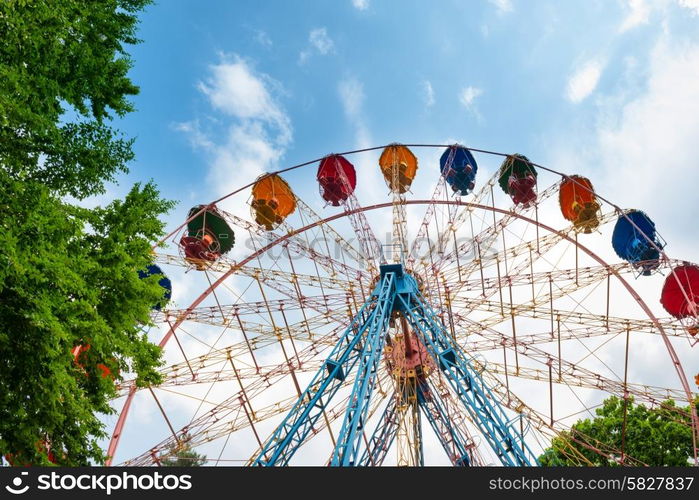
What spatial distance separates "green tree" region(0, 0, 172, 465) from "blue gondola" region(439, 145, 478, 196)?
1086 cm

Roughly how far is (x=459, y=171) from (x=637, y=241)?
17.9 feet

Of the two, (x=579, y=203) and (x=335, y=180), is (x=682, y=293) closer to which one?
(x=579, y=203)

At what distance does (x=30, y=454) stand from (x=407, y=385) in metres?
10.7

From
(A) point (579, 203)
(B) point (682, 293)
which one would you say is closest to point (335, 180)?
(A) point (579, 203)

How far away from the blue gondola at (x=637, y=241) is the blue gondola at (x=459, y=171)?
4.44 metres

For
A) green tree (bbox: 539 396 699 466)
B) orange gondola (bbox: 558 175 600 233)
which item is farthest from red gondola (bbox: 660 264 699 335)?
green tree (bbox: 539 396 699 466)

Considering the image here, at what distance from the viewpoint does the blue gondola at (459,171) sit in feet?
53.8

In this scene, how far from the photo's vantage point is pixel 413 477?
225 inches

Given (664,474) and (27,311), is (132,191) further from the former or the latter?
(664,474)

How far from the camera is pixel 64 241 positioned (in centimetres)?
583

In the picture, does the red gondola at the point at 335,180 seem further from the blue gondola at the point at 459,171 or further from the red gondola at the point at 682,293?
the red gondola at the point at 682,293

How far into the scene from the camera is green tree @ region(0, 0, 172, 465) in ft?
17.6

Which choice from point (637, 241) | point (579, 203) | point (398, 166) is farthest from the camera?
point (398, 166)

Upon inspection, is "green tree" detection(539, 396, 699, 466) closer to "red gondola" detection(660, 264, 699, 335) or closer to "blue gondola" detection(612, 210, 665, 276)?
"red gondola" detection(660, 264, 699, 335)
